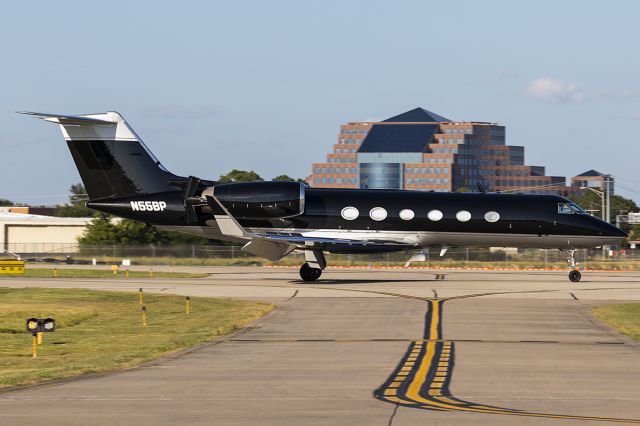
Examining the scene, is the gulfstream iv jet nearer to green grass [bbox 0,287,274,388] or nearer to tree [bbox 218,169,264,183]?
green grass [bbox 0,287,274,388]

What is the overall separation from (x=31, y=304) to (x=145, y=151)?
12.1 meters

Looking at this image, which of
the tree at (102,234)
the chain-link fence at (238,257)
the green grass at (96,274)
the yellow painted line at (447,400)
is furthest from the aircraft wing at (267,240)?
the tree at (102,234)

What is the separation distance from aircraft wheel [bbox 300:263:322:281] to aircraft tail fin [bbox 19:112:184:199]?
6.70m

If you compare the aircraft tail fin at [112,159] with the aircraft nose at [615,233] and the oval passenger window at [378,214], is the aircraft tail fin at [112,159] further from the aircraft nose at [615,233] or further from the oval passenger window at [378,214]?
the aircraft nose at [615,233]

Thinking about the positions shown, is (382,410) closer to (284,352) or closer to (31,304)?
(284,352)

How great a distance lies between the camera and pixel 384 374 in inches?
685

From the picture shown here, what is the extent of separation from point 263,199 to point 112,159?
264 inches

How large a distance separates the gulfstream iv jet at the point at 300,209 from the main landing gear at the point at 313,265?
4 centimetres

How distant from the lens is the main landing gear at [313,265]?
138 ft

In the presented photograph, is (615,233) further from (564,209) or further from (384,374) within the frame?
(384,374)

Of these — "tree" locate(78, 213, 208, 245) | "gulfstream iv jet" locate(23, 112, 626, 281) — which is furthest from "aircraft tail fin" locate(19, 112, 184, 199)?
"tree" locate(78, 213, 208, 245)

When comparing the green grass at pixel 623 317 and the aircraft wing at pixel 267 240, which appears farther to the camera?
the aircraft wing at pixel 267 240

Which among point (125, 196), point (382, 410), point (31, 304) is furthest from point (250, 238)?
point (382, 410)

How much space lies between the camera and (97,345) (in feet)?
75.6
